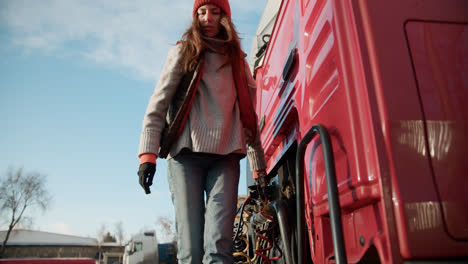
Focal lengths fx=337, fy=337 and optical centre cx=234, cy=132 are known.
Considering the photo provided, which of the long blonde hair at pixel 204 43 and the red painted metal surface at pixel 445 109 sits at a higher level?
the long blonde hair at pixel 204 43

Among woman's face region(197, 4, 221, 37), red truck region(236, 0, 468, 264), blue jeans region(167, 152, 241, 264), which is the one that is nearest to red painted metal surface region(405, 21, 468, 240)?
red truck region(236, 0, 468, 264)

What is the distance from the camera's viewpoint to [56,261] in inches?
1291

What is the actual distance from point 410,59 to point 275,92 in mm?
1477

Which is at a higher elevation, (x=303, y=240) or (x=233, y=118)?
(x=233, y=118)

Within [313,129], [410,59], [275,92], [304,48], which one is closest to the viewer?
[410,59]

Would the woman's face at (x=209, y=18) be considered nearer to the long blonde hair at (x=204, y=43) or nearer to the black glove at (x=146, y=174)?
the long blonde hair at (x=204, y=43)

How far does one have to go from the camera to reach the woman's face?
1.93m

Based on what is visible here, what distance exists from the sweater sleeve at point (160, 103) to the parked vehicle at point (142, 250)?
316 inches

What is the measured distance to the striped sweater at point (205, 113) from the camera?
1.71 m

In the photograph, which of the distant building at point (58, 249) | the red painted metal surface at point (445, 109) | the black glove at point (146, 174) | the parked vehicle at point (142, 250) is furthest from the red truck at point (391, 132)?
the distant building at point (58, 249)

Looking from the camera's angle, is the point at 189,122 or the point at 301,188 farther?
the point at 189,122

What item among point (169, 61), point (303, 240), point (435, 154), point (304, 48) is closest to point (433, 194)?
point (435, 154)

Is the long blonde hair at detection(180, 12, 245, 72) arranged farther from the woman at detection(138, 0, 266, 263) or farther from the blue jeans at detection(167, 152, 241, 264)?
the blue jeans at detection(167, 152, 241, 264)

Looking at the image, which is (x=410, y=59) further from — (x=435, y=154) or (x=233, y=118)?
(x=233, y=118)
